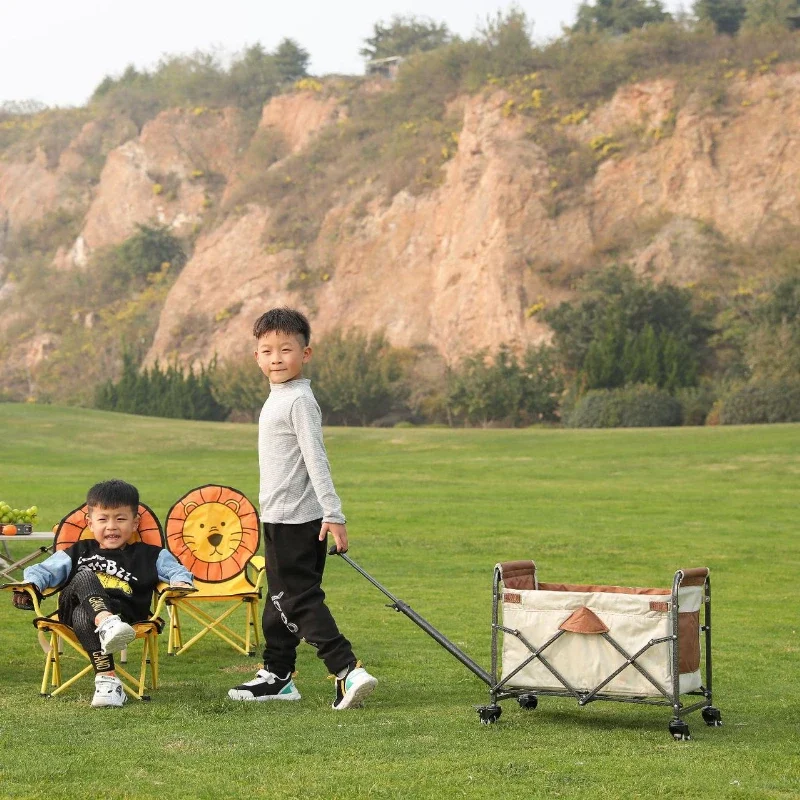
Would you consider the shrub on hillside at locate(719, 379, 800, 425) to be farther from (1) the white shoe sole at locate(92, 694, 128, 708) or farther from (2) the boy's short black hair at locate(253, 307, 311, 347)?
(1) the white shoe sole at locate(92, 694, 128, 708)

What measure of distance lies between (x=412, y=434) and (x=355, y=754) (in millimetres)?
30431

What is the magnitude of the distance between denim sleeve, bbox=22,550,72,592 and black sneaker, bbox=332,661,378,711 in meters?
1.75

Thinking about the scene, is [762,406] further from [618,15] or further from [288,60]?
[288,60]

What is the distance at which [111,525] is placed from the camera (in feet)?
23.6

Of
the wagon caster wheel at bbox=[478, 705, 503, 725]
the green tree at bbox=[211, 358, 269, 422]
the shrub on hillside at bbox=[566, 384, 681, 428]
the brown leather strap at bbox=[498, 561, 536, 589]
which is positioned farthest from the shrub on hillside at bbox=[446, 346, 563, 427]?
the wagon caster wheel at bbox=[478, 705, 503, 725]

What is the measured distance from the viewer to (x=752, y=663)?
27.2ft

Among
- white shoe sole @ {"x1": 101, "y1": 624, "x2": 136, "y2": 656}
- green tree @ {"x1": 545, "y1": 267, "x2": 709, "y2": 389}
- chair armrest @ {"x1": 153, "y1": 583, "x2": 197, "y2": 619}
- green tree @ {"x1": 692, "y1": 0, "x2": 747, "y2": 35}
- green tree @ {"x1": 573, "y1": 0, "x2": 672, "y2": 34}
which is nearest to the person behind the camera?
white shoe sole @ {"x1": 101, "y1": 624, "x2": 136, "y2": 656}

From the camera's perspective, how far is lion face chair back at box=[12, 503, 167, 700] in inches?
269

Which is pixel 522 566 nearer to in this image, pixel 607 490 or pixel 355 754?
pixel 355 754

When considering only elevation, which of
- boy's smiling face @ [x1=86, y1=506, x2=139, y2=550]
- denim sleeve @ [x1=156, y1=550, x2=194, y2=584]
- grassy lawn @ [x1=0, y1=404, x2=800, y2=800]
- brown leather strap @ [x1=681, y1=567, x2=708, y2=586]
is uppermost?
boy's smiling face @ [x1=86, y1=506, x2=139, y2=550]

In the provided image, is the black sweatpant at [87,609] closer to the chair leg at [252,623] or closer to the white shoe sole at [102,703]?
the white shoe sole at [102,703]

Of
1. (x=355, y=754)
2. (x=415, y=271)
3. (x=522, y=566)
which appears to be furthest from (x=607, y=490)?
(x=415, y=271)

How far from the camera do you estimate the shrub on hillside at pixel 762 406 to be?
36.6m

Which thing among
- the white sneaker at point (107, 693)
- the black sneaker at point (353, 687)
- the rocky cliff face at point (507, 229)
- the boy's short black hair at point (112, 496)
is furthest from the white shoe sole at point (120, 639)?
the rocky cliff face at point (507, 229)
